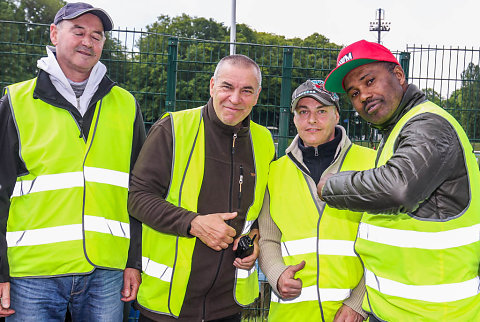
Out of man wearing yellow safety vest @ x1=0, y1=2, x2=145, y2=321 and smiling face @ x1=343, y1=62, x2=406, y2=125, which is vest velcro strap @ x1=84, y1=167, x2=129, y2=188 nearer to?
man wearing yellow safety vest @ x1=0, y1=2, x2=145, y2=321

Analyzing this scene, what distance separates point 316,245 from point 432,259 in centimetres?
86

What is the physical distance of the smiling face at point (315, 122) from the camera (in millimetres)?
3127

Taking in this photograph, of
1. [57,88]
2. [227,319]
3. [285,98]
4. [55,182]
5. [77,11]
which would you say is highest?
[77,11]

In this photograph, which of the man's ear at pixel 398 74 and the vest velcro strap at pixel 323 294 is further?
the vest velcro strap at pixel 323 294

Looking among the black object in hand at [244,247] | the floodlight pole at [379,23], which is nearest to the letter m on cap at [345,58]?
the black object in hand at [244,247]

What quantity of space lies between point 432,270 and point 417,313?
0.23 m

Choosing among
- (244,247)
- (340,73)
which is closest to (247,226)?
(244,247)

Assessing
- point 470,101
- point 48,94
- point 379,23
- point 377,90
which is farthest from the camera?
point 379,23

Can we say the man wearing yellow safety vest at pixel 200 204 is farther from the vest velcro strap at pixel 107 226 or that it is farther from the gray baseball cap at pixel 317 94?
the gray baseball cap at pixel 317 94

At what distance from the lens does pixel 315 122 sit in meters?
3.14

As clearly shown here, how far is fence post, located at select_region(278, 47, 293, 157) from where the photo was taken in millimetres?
5035

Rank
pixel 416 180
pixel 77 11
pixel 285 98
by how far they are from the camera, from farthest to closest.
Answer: pixel 285 98, pixel 77 11, pixel 416 180

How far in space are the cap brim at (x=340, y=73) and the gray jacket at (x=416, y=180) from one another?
0.52 m

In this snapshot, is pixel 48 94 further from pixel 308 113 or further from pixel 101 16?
pixel 308 113
